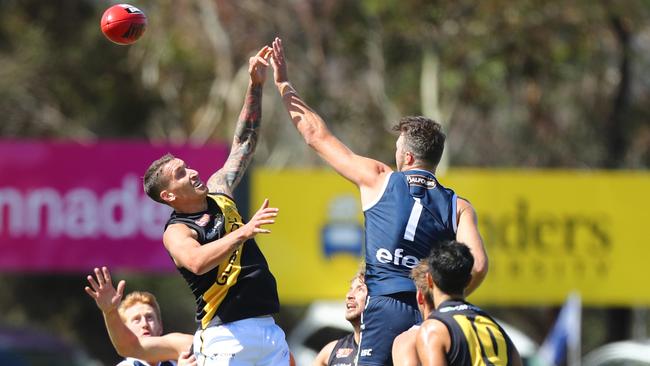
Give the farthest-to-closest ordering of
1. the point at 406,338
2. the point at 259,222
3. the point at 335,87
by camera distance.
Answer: the point at 335,87 → the point at 406,338 → the point at 259,222

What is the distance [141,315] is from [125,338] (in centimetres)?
47

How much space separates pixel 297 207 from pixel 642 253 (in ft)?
16.9

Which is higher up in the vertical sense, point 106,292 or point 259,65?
point 259,65

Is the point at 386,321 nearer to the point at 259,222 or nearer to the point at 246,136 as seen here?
the point at 259,222

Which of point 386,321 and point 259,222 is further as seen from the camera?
point 386,321

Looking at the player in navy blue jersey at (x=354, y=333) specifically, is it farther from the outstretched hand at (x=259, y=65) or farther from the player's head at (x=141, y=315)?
the outstretched hand at (x=259, y=65)

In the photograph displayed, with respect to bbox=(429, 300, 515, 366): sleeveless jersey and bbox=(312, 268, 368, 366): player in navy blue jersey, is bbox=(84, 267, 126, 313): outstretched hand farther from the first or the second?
bbox=(429, 300, 515, 366): sleeveless jersey

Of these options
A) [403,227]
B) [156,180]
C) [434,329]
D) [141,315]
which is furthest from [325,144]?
[141,315]

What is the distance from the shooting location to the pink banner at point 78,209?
678 inches

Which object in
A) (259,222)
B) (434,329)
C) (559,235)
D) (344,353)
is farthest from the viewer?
(559,235)

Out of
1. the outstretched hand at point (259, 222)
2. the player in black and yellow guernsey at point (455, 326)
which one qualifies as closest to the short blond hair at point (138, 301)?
the outstretched hand at point (259, 222)

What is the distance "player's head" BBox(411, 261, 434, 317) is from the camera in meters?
7.10

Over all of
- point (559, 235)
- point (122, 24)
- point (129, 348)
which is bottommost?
point (129, 348)

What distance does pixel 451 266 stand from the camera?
692 centimetres
